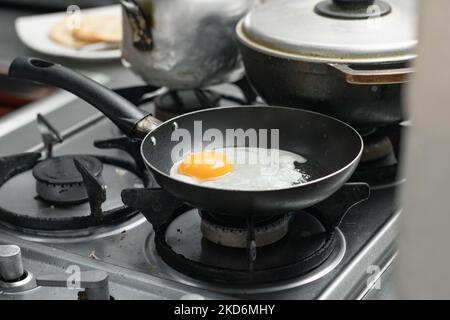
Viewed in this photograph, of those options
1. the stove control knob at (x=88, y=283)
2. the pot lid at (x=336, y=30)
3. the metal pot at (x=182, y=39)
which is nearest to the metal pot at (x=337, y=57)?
the pot lid at (x=336, y=30)

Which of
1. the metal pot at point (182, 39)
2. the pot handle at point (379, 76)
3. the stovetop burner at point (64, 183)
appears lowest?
the stovetop burner at point (64, 183)

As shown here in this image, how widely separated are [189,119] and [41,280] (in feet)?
1.12

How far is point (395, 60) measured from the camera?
1020 mm

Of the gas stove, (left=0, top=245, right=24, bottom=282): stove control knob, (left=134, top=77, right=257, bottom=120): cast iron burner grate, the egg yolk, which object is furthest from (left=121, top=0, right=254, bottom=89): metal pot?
(left=0, top=245, right=24, bottom=282): stove control knob

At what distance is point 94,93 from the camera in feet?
3.50

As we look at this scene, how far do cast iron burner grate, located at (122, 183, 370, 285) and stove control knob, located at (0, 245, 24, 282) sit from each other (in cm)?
16

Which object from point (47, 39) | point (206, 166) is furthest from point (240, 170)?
point (47, 39)

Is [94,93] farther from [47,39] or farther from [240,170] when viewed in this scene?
[47,39]

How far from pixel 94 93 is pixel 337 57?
36 cm

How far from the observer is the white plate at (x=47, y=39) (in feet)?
5.33

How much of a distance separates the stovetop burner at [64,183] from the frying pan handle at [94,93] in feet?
0.25

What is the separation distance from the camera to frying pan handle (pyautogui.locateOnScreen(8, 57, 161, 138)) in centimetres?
105

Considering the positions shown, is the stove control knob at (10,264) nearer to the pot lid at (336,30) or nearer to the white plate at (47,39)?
the pot lid at (336,30)
